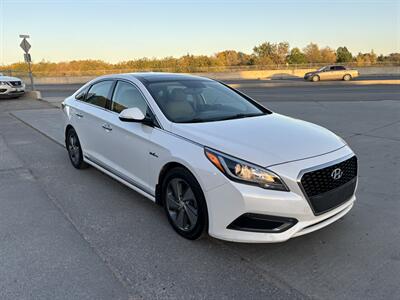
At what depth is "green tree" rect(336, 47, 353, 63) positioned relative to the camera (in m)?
75.7

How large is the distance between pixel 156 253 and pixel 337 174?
1753mm

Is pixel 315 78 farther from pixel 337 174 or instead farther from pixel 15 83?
pixel 337 174

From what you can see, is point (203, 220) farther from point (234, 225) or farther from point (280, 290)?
point (280, 290)

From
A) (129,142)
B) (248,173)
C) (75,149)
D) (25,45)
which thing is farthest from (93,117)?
(25,45)

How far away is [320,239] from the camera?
3.29 m

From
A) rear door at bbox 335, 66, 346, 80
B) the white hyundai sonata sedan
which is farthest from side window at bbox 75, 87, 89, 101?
rear door at bbox 335, 66, 346, 80

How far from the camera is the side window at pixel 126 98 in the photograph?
12.9ft

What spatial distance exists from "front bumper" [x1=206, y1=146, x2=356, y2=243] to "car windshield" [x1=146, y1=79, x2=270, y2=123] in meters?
1.10

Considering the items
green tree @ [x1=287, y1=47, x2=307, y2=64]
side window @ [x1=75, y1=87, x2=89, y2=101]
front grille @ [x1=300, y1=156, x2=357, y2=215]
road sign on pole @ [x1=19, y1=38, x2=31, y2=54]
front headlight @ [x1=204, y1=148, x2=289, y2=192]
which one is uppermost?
green tree @ [x1=287, y1=47, x2=307, y2=64]

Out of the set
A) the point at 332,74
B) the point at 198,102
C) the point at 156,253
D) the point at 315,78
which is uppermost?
the point at 198,102

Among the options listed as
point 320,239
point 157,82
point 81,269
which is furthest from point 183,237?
point 157,82

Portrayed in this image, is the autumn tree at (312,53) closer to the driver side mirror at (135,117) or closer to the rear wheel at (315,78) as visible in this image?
the rear wheel at (315,78)

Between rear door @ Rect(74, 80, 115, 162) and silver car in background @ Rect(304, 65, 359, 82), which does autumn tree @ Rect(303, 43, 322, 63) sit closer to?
silver car in background @ Rect(304, 65, 359, 82)

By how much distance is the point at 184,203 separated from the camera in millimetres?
3281
